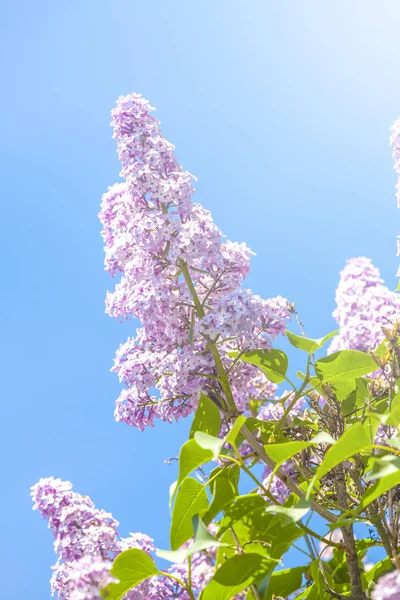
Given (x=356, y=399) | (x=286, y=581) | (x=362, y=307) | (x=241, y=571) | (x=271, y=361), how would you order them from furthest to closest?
(x=362, y=307) < (x=356, y=399) < (x=271, y=361) < (x=286, y=581) < (x=241, y=571)

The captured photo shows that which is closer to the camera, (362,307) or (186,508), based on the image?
(186,508)

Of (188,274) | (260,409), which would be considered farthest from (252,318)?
(260,409)

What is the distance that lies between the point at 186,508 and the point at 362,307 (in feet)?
4.33

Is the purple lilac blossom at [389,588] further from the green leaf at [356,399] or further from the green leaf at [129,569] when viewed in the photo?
the green leaf at [356,399]

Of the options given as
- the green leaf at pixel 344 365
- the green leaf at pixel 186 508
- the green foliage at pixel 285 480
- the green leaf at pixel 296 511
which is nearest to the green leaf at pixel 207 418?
the green foliage at pixel 285 480

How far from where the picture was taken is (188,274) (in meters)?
1.72

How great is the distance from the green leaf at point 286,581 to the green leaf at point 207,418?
0.34 metres

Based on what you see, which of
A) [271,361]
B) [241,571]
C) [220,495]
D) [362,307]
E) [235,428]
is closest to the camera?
[235,428]

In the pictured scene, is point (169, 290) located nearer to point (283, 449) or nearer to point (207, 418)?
point (207, 418)

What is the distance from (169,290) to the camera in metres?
1.76

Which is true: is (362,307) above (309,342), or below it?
above

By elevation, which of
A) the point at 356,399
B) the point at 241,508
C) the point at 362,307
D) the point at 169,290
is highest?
the point at 362,307

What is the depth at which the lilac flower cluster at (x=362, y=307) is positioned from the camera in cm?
229

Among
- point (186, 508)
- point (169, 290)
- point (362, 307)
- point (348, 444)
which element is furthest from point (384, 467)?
point (362, 307)
